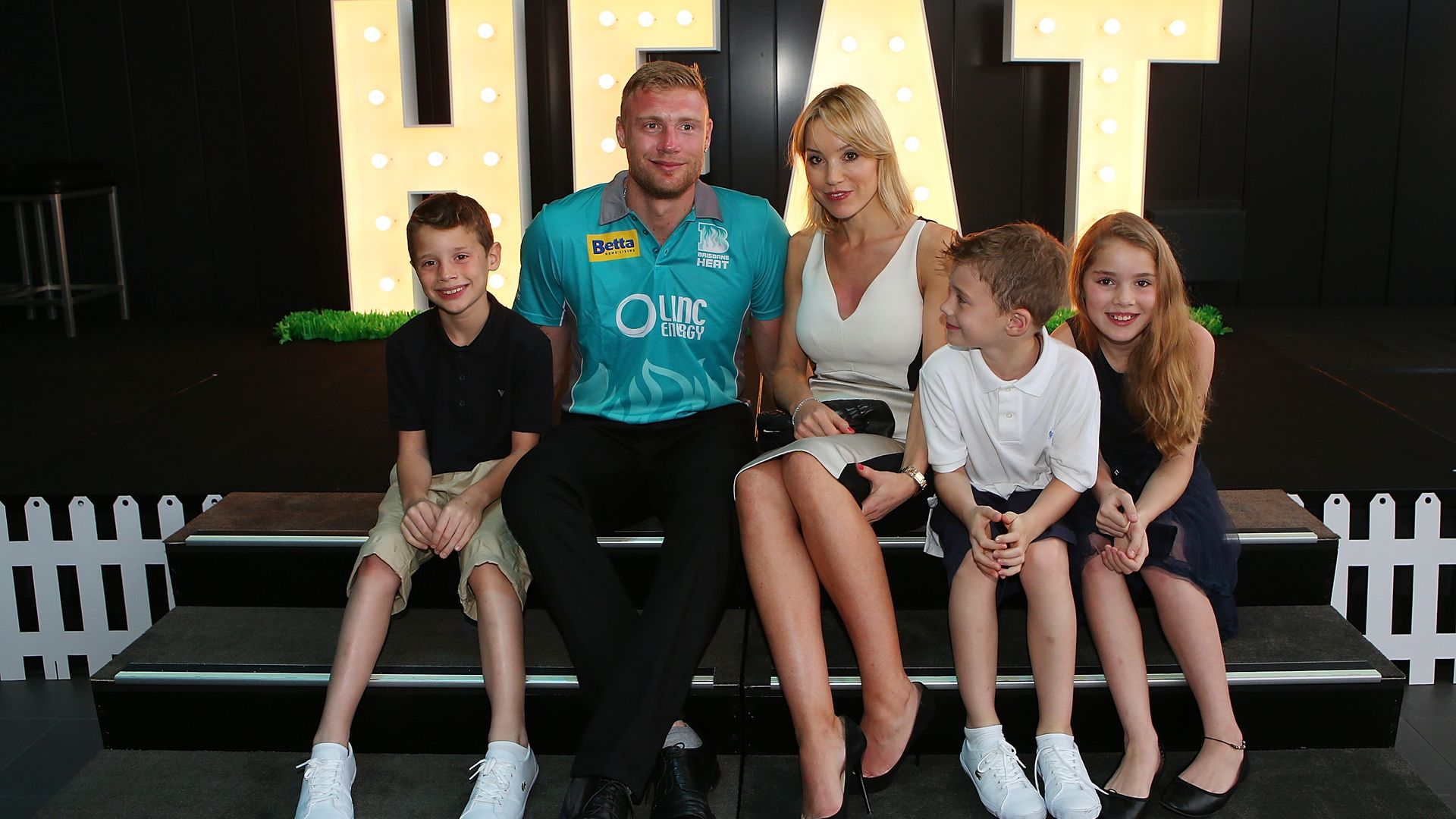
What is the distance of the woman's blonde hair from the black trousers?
0.54 meters

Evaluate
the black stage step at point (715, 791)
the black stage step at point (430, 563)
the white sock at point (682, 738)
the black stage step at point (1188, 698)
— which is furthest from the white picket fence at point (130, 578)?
the white sock at point (682, 738)

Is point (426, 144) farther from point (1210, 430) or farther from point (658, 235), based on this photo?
point (1210, 430)

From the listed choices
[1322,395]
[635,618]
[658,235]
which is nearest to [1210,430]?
[1322,395]

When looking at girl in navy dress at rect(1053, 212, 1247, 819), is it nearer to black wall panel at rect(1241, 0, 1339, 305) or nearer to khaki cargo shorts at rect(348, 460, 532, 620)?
khaki cargo shorts at rect(348, 460, 532, 620)

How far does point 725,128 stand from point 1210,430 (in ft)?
8.98

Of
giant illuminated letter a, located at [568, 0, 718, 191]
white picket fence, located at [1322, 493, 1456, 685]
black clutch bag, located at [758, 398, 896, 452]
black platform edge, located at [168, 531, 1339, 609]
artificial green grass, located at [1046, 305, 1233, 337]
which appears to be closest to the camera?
black clutch bag, located at [758, 398, 896, 452]

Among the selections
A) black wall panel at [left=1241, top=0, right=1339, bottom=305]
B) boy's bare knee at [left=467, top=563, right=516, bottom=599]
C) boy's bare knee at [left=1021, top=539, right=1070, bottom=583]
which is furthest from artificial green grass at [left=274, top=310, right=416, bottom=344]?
black wall panel at [left=1241, top=0, right=1339, bottom=305]

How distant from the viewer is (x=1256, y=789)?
1987mm

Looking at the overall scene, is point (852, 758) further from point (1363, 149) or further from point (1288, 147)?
point (1363, 149)

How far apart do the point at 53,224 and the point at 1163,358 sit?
503 cm

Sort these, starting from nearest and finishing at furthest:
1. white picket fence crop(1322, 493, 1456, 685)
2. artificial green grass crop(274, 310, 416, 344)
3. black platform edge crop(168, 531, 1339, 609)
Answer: black platform edge crop(168, 531, 1339, 609) → white picket fence crop(1322, 493, 1456, 685) → artificial green grass crop(274, 310, 416, 344)

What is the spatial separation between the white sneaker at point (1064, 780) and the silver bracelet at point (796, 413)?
2.23ft

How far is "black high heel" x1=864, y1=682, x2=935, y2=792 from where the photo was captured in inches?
77.6

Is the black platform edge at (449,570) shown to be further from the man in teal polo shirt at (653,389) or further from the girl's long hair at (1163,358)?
the girl's long hair at (1163,358)
